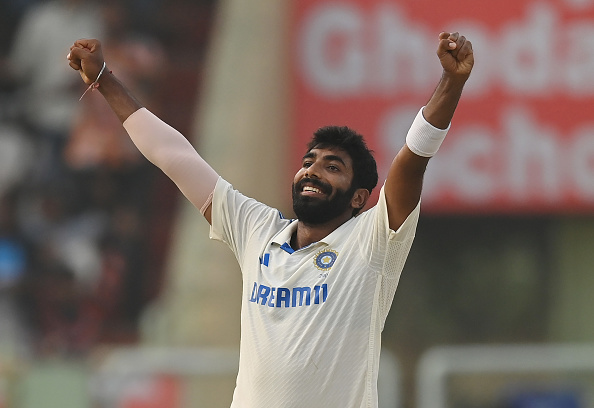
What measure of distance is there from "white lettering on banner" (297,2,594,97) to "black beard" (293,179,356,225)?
518 cm

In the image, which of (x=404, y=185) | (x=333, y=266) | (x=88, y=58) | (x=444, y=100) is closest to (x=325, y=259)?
(x=333, y=266)

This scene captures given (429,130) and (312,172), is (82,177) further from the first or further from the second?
(429,130)

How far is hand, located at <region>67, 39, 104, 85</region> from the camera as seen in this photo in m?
4.56

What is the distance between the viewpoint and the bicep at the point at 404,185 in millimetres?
3928

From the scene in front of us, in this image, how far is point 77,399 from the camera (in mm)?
8180

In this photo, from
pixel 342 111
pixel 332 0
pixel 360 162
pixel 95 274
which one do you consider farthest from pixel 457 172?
pixel 360 162

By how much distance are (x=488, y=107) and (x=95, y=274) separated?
3.82 m

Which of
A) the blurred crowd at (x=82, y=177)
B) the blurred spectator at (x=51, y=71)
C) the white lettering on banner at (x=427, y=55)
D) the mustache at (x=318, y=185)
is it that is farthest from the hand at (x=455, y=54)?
the blurred spectator at (x=51, y=71)

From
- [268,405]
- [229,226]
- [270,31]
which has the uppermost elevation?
[270,31]

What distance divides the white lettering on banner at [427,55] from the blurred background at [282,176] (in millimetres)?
17

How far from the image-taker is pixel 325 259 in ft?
13.7

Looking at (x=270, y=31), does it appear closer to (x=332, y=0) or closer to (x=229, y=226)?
(x=332, y=0)

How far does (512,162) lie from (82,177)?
395 centimetres

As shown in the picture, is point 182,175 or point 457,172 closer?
point 182,175
